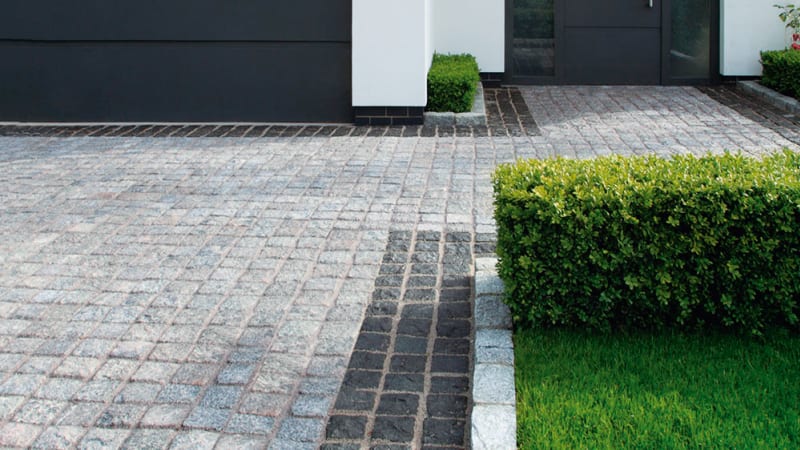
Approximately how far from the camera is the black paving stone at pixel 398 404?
435cm

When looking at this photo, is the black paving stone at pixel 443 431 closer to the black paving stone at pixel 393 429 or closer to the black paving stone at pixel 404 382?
the black paving stone at pixel 393 429

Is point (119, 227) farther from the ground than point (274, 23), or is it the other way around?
point (274, 23)

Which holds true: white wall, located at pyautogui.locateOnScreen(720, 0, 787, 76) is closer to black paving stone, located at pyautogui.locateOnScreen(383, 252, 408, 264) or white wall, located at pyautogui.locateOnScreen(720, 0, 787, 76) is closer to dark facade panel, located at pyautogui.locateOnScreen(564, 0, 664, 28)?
dark facade panel, located at pyautogui.locateOnScreen(564, 0, 664, 28)

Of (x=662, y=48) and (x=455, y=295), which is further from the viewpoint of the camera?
(x=662, y=48)

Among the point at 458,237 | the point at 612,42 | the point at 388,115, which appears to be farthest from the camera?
the point at 612,42

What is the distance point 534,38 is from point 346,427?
473 inches

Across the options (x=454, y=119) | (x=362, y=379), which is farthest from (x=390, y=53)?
(x=362, y=379)

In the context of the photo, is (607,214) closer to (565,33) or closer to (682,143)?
(682,143)

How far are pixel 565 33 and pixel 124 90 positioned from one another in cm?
682

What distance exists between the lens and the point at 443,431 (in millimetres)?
4188

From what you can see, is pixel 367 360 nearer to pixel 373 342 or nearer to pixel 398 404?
pixel 373 342

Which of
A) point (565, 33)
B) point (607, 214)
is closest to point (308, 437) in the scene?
point (607, 214)

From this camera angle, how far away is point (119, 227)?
739 cm

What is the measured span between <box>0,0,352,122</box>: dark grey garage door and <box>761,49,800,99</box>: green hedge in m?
5.92
